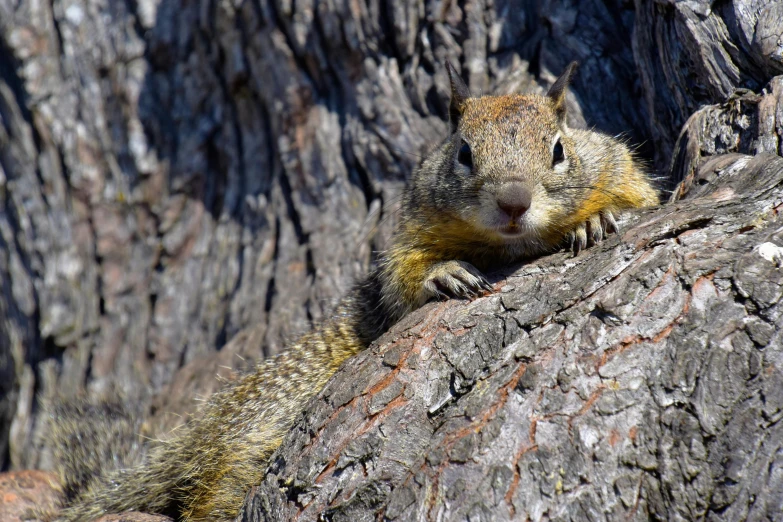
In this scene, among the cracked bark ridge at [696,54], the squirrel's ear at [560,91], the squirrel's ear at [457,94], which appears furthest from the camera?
the squirrel's ear at [457,94]

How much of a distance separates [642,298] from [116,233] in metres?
4.67

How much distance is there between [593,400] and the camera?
104 inches

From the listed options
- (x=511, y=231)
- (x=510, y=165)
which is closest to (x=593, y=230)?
(x=511, y=231)

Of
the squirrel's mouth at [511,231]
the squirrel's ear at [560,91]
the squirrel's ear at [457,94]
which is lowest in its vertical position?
the squirrel's mouth at [511,231]

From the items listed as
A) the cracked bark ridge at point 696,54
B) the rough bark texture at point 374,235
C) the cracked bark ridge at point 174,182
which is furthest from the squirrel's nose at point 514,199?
the cracked bark ridge at point 174,182

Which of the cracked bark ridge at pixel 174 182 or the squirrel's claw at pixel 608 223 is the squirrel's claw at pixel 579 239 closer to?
the squirrel's claw at pixel 608 223

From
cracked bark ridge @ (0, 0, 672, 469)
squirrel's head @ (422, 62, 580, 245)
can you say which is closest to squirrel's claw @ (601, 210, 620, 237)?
squirrel's head @ (422, 62, 580, 245)

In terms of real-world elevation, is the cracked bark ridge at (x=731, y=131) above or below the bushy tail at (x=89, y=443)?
above

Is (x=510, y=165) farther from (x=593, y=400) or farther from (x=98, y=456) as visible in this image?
(x=98, y=456)

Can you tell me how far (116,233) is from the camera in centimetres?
616

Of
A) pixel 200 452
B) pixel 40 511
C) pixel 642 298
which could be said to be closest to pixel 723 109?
pixel 642 298

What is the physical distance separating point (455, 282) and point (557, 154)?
3.04 feet

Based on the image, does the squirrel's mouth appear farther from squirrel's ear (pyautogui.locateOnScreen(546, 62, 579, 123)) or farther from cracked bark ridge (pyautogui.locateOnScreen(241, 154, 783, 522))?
squirrel's ear (pyautogui.locateOnScreen(546, 62, 579, 123))

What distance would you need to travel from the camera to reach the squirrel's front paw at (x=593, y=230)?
11.2ft
